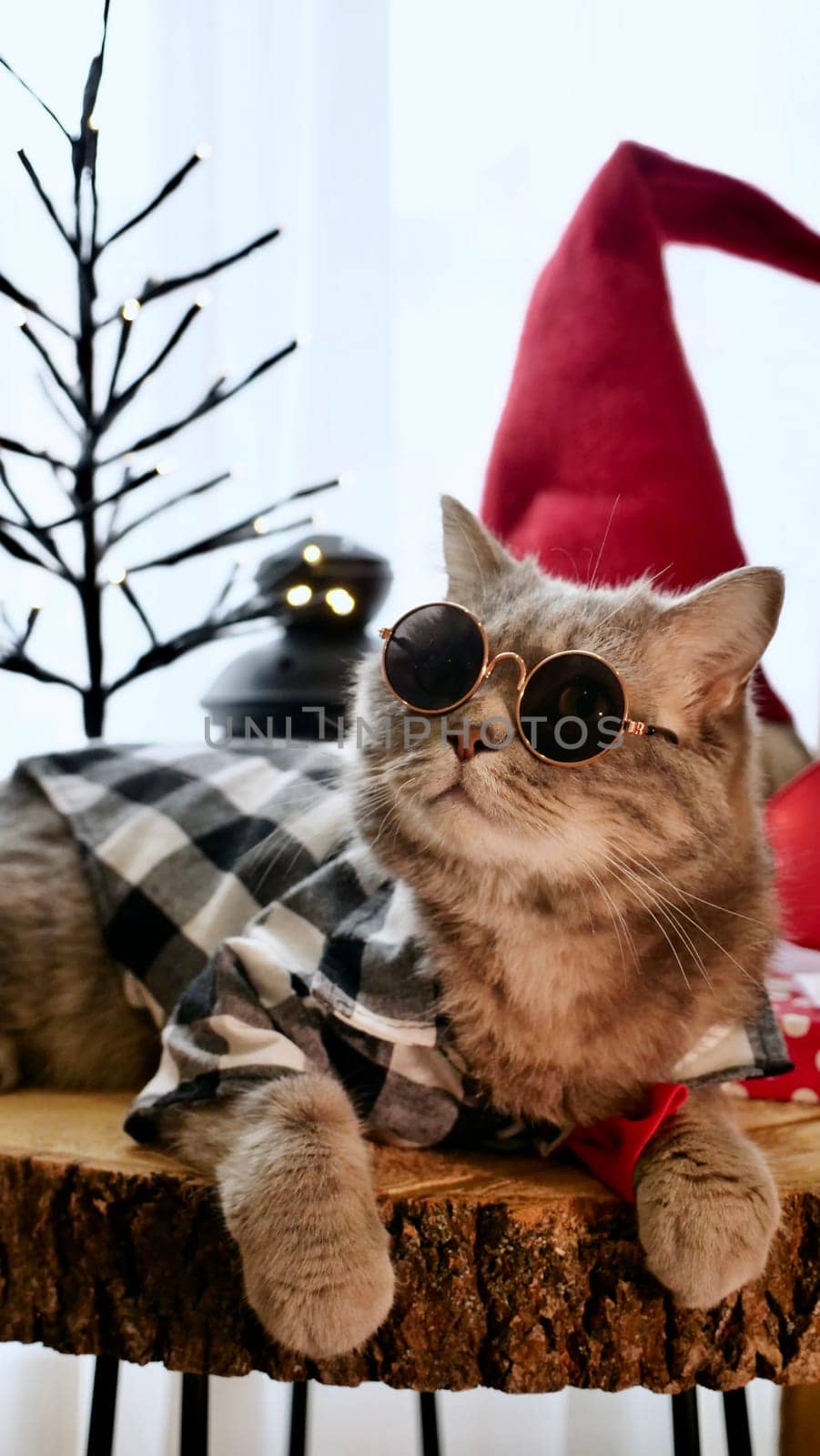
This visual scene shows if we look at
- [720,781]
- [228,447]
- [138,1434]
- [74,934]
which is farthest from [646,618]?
[138,1434]

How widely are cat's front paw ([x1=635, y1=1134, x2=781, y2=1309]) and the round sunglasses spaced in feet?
0.87

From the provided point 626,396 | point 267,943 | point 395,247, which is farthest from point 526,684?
point 395,247

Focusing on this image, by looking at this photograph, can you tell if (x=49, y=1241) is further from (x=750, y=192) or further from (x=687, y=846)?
(x=750, y=192)

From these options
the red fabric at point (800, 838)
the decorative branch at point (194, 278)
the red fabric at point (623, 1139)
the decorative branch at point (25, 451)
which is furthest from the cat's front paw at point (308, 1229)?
the decorative branch at point (194, 278)

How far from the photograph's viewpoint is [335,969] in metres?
0.74

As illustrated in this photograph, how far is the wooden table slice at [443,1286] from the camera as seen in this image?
2.11 feet

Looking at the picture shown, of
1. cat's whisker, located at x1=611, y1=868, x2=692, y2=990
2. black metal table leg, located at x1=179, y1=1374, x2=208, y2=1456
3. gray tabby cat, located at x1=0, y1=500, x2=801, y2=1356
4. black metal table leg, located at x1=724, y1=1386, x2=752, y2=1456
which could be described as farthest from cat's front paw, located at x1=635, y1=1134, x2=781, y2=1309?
black metal table leg, located at x1=179, y1=1374, x2=208, y2=1456

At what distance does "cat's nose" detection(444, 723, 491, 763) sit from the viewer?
2.19 feet

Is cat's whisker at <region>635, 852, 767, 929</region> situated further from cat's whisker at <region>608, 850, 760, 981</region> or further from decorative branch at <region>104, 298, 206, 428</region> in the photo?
decorative branch at <region>104, 298, 206, 428</region>

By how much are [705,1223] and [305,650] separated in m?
0.77

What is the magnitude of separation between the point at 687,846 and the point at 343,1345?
14.1 inches

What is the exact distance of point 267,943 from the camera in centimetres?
78

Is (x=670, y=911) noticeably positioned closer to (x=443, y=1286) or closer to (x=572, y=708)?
(x=572, y=708)

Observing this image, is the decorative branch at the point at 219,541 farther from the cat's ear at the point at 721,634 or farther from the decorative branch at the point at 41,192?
the cat's ear at the point at 721,634
